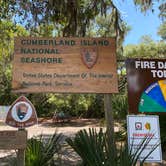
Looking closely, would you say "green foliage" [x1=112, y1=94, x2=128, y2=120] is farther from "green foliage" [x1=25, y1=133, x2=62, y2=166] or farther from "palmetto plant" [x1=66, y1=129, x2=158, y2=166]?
"green foliage" [x1=25, y1=133, x2=62, y2=166]

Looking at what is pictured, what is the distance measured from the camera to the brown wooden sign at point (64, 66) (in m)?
6.29

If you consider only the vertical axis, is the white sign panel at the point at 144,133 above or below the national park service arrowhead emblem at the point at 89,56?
below

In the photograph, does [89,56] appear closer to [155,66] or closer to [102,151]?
[155,66]

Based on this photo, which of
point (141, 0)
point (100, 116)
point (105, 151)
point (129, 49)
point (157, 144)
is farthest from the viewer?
point (129, 49)

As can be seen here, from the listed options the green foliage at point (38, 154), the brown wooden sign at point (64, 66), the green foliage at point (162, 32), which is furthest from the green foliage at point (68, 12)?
the green foliage at point (162, 32)

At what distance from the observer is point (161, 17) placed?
37.0ft

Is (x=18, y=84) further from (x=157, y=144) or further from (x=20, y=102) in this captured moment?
(x=157, y=144)

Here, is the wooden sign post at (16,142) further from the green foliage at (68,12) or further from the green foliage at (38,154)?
the green foliage at (68,12)

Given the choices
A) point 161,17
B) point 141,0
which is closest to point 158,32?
point 161,17

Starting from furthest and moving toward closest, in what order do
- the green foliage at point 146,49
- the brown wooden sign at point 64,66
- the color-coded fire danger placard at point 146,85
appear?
the green foliage at point 146,49, the color-coded fire danger placard at point 146,85, the brown wooden sign at point 64,66

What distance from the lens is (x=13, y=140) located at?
18.3ft

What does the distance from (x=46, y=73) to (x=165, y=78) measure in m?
2.38

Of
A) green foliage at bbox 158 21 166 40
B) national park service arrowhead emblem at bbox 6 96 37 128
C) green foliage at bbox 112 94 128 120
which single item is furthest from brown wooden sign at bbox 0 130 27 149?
green foliage at bbox 158 21 166 40

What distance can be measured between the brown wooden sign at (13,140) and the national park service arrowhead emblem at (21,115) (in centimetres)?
15
